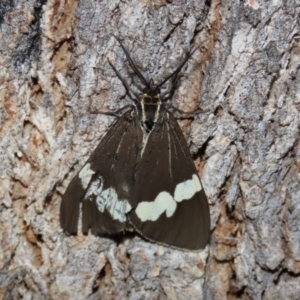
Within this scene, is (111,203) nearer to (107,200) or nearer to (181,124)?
(107,200)

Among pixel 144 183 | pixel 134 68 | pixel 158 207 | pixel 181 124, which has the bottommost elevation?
pixel 158 207

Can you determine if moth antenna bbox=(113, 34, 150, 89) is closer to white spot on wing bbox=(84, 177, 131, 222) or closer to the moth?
the moth

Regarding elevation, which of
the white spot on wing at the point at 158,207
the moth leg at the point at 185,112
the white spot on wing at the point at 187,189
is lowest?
the white spot on wing at the point at 158,207

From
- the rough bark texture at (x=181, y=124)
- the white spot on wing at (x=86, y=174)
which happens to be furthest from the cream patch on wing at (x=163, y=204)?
the white spot on wing at (x=86, y=174)

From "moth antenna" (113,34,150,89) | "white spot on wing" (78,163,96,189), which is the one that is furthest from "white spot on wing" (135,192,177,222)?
"moth antenna" (113,34,150,89)

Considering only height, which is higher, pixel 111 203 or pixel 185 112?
pixel 185 112

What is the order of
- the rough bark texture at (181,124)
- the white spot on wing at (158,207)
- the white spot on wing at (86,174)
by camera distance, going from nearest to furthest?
1. the rough bark texture at (181,124)
2. the white spot on wing at (86,174)
3. the white spot on wing at (158,207)

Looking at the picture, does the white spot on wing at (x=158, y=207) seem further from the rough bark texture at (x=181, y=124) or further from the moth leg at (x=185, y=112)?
the moth leg at (x=185, y=112)

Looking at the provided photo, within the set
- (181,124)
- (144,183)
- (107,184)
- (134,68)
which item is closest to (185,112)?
(181,124)
